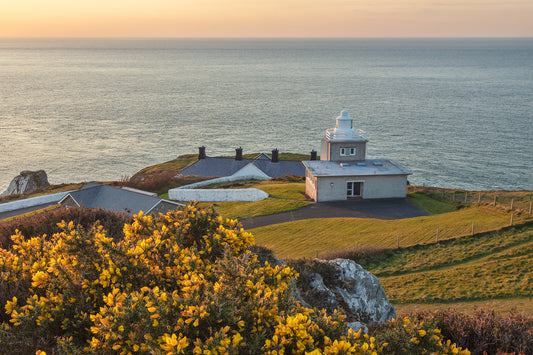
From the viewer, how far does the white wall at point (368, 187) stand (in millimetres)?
38125

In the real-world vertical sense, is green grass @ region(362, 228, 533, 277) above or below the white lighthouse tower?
below

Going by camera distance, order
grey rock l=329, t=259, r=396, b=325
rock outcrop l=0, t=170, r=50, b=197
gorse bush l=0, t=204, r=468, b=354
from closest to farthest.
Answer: gorse bush l=0, t=204, r=468, b=354
grey rock l=329, t=259, r=396, b=325
rock outcrop l=0, t=170, r=50, b=197

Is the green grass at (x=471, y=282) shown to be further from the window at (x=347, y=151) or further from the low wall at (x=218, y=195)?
the low wall at (x=218, y=195)

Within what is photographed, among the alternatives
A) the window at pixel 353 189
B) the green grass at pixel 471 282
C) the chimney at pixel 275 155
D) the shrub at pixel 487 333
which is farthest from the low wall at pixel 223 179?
the shrub at pixel 487 333

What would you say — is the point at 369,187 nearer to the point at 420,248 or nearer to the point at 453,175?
the point at 420,248

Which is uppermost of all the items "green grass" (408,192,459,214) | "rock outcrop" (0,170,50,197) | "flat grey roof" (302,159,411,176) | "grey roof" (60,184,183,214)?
"flat grey roof" (302,159,411,176)

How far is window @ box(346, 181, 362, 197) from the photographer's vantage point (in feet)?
126

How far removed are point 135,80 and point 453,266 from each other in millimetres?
184110

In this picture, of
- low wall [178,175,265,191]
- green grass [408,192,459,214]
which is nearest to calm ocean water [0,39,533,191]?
green grass [408,192,459,214]

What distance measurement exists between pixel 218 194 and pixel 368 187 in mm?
14654

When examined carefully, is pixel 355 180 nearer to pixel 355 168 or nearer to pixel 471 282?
pixel 355 168

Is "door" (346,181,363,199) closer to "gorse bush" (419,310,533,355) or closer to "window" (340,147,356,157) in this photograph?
"window" (340,147,356,157)

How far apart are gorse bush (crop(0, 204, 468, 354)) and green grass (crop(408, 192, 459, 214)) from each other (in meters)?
30.7

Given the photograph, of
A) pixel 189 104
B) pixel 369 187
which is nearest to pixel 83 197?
pixel 369 187
